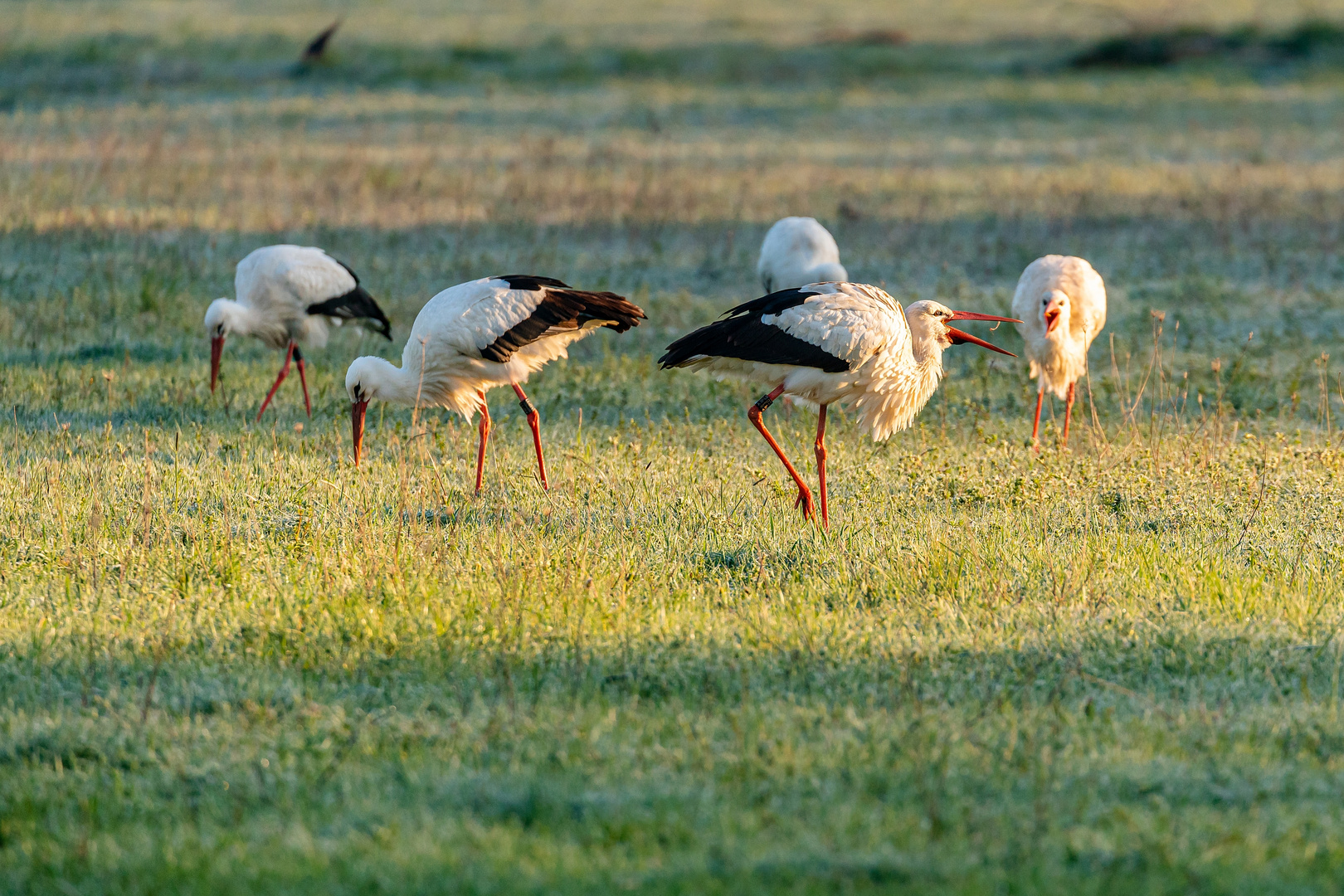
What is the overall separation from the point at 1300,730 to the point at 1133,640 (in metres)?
0.76

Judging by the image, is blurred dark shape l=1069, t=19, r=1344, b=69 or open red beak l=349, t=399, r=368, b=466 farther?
blurred dark shape l=1069, t=19, r=1344, b=69

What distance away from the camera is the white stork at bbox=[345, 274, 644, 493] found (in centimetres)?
747

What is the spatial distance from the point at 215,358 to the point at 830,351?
4296 millimetres

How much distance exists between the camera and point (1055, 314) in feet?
28.9

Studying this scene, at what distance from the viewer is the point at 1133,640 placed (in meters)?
4.98

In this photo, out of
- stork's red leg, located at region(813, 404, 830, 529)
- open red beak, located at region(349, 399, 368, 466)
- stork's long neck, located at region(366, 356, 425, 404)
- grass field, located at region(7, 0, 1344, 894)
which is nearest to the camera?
grass field, located at region(7, 0, 1344, 894)

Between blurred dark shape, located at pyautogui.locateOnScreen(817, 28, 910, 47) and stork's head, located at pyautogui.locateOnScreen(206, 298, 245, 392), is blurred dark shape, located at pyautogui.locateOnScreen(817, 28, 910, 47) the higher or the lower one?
the higher one

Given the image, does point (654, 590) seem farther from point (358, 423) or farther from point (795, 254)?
point (795, 254)

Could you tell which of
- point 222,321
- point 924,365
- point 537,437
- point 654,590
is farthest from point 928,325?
point 222,321

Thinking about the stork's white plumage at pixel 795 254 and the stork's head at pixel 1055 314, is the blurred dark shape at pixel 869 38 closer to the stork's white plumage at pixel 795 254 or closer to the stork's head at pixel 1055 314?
the stork's white plumage at pixel 795 254

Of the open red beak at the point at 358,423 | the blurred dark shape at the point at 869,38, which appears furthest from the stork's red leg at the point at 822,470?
the blurred dark shape at the point at 869,38

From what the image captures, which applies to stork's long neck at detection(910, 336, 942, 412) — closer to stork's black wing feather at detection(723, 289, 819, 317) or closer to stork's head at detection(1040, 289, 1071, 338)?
stork's black wing feather at detection(723, 289, 819, 317)

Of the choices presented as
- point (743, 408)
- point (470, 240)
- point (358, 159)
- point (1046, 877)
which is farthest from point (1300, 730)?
point (358, 159)

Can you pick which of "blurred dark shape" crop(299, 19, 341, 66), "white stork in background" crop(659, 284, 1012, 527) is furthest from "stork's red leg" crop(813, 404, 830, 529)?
"blurred dark shape" crop(299, 19, 341, 66)
